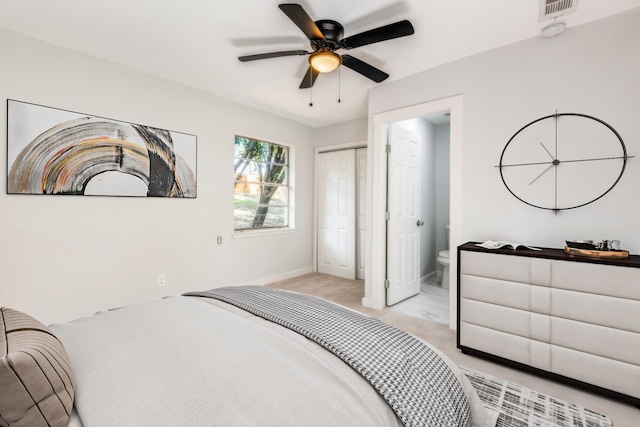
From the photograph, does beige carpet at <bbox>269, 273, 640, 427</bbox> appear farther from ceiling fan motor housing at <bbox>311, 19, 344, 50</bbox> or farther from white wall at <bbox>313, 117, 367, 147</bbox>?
ceiling fan motor housing at <bbox>311, 19, 344, 50</bbox>

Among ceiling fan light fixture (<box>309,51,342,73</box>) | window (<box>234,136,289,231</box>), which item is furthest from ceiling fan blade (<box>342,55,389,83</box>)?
window (<box>234,136,289,231</box>)

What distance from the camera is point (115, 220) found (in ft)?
8.93

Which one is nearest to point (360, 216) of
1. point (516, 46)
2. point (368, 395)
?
point (516, 46)

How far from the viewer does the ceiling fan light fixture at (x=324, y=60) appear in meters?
2.10

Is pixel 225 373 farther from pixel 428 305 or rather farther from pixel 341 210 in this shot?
pixel 341 210

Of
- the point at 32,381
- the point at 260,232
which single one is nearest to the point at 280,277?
the point at 260,232

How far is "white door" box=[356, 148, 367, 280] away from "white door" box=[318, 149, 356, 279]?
0.20ft

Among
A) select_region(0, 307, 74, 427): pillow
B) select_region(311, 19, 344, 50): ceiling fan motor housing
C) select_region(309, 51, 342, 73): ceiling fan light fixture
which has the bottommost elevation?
select_region(0, 307, 74, 427): pillow

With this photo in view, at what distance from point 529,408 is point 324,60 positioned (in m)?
2.55

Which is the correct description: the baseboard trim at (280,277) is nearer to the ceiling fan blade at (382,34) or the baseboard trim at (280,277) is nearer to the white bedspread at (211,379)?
the white bedspread at (211,379)

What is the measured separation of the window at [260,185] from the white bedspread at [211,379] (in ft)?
9.34

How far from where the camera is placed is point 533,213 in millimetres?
2299

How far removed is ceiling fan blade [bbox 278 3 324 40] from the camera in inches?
63.7

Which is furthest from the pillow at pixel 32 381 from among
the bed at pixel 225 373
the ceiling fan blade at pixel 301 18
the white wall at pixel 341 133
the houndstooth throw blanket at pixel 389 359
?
the white wall at pixel 341 133
